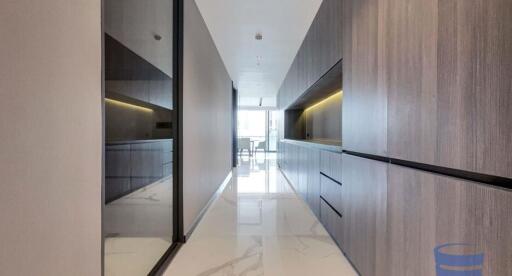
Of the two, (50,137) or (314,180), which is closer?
(50,137)

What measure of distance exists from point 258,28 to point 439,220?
3.53 meters

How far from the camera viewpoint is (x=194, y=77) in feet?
11.0

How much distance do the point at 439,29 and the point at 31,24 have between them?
157 centimetres

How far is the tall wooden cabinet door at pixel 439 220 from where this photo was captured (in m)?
0.87

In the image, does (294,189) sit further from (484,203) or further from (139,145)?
(484,203)

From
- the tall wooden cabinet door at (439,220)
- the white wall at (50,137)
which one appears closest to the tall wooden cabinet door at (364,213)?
the tall wooden cabinet door at (439,220)

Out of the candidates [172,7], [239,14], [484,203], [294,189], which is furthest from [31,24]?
[294,189]

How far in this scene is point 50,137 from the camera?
95 cm

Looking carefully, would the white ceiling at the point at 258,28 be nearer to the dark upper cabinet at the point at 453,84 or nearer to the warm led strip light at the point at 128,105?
the warm led strip light at the point at 128,105

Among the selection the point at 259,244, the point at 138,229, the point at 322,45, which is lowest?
the point at 259,244

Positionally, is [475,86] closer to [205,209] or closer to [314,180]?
[314,180]

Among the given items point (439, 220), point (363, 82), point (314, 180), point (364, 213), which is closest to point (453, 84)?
point (439, 220)

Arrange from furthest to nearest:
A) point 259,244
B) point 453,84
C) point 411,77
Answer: point 259,244
point 411,77
point 453,84

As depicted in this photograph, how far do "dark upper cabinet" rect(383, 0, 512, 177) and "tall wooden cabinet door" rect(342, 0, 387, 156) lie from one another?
0.19 metres
